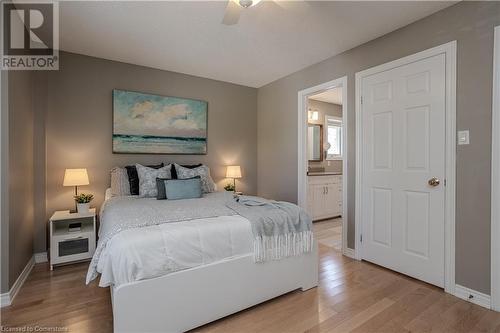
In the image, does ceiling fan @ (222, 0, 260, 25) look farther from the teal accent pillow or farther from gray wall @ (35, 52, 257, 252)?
gray wall @ (35, 52, 257, 252)

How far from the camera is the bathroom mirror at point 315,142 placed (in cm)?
515

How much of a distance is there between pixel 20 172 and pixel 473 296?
4.10m

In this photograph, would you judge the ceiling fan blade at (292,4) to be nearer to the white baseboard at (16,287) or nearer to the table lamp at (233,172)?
the table lamp at (233,172)

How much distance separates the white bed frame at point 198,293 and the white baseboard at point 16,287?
1.12m

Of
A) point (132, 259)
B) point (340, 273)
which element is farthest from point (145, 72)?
point (340, 273)

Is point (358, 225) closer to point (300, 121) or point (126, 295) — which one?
point (300, 121)

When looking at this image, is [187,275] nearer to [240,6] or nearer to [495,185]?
[240,6]

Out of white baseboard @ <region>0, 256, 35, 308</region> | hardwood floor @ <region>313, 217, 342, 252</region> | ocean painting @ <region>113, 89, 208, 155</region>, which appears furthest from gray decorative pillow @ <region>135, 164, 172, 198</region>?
hardwood floor @ <region>313, 217, 342, 252</region>

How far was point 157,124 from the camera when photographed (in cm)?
362

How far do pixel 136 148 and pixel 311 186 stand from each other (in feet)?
9.68

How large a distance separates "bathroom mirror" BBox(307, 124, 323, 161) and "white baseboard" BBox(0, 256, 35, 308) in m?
4.54

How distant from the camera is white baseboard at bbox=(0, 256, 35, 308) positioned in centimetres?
195

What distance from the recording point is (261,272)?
1930mm

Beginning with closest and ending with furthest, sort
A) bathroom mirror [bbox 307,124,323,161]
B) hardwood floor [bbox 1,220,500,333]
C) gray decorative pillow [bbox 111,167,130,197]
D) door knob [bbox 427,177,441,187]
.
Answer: hardwood floor [bbox 1,220,500,333] < door knob [bbox 427,177,441,187] < gray decorative pillow [bbox 111,167,130,197] < bathroom mirror [bbox 307,124,323,161]
